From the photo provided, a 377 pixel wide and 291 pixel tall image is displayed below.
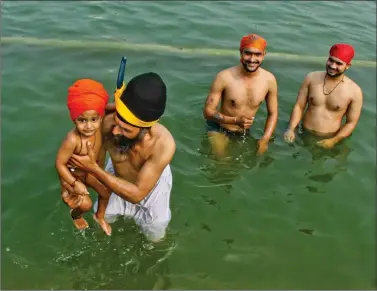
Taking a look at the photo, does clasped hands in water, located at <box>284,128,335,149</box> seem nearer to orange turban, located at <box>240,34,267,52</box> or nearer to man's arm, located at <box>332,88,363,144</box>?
man's arm, located at <box>332,88,363,144</box>

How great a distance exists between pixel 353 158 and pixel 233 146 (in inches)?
64.9

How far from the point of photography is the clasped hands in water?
589cm

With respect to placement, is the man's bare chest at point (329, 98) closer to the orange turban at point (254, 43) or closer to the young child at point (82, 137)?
the orange turban at point (254, 43)

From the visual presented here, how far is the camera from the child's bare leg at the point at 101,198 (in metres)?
3.91

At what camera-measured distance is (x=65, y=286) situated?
13.6 ft

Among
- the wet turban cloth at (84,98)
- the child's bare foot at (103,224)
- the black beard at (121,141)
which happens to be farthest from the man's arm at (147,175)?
the child's bare foot at (103,224)

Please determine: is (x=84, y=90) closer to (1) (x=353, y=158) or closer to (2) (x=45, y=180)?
(2) (x=45, y=180)

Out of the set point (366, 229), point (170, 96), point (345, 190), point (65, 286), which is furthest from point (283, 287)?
point (170, 96)

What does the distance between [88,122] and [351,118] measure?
3769 mm

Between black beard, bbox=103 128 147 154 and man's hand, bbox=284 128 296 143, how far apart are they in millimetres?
2894

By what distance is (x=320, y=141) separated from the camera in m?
5.98

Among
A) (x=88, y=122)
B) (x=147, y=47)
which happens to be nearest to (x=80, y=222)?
(x=88, y=122)

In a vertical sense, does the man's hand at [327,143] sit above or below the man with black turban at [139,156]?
below

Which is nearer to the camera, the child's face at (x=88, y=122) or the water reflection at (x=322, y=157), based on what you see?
the child's face at (x=88, y=122)
